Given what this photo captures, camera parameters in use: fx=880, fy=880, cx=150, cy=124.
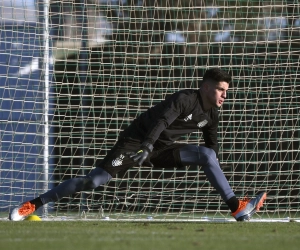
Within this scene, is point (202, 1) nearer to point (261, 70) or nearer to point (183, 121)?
point (261, 70)

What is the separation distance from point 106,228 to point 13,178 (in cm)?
377

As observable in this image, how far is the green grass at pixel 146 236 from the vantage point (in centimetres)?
584

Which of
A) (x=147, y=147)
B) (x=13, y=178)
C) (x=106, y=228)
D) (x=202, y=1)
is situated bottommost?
(x=13, y=178)

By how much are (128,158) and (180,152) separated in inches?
20.2

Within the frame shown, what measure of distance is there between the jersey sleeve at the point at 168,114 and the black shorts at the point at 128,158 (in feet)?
1.59

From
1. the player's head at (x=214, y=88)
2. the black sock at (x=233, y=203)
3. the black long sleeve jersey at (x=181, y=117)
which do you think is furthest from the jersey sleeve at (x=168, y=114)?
the black sock at (x=233, y=203)

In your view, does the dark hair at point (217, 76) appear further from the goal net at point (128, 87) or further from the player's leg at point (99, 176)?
the goal net at point (128, 87)

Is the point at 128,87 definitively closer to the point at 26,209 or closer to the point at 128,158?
the point at 128,158

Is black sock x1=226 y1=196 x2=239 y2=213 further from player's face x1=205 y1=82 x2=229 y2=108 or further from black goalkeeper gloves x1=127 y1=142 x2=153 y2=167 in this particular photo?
black goalkeeper gloves x1=127 y1=142 x2=153 y2=167

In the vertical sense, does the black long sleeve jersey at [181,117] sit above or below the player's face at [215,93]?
below

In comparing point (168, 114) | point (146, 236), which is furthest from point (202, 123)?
point (146, 236)

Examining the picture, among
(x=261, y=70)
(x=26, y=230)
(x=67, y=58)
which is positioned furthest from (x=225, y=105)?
(x=26, y=230)

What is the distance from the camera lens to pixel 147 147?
7762mm

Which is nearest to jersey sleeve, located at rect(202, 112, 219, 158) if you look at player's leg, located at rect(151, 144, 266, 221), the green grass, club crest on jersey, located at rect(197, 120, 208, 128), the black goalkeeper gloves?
club crest on jersey, located at rect(197, 120, 208, 128)
